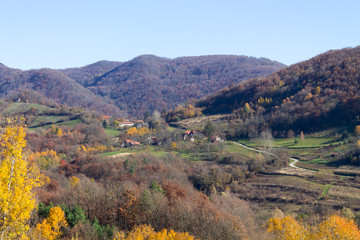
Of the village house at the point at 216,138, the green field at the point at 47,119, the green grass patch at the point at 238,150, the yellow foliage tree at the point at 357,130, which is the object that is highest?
the green field at the point at 47,119

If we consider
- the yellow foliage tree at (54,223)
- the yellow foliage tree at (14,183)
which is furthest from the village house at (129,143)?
the yellow foliage tree at (14,183)

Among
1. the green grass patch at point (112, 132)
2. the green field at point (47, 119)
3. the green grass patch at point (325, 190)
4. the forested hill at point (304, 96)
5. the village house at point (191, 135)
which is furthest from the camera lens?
the green field at point (47, 119)

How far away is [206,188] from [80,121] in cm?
7449

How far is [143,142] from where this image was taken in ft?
287

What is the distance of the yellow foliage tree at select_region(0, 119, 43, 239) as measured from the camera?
31.7 ft

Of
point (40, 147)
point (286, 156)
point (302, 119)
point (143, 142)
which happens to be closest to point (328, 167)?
point (286, 156)

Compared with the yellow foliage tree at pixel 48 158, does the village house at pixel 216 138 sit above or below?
above

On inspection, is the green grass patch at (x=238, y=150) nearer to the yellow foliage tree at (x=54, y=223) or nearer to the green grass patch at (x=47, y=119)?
the yellow foliage tree at (x=54, y=223)

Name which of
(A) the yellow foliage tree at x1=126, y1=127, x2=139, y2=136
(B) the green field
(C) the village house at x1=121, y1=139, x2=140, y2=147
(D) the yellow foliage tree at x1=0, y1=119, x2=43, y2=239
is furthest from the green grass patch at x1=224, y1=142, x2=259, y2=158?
(B) the green field

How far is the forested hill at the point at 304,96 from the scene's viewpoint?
80125mm

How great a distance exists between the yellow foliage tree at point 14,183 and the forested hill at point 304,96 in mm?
78794

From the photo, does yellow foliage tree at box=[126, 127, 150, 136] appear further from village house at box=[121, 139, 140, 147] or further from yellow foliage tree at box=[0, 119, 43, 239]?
yellow foliage tree at box=[0, 119, 43, 239]

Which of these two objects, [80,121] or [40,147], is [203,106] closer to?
[80,121]

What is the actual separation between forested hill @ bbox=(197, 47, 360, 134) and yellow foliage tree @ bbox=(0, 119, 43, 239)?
78.8 m
